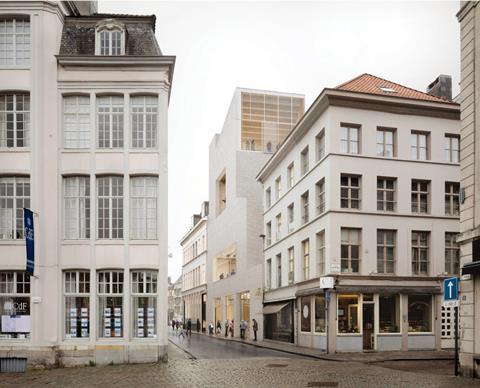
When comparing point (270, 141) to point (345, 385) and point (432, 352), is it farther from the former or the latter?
point (345, 385)

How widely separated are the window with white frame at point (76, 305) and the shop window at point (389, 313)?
15.7 meters

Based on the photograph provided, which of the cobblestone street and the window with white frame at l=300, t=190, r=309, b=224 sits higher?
the window with white frame at l=300, t=190, r=309, b=224

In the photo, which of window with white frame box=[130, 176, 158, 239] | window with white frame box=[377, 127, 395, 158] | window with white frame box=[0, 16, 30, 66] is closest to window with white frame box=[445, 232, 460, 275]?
window with white frame box=[377, 127, 395, 158]

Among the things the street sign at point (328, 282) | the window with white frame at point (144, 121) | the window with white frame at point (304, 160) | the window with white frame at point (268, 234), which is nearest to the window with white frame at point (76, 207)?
the window with white frame at point (144, 121)

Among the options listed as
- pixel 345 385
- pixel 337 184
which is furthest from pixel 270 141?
pixel 345 385

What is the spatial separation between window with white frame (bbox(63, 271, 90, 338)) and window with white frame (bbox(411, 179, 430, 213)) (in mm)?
18456

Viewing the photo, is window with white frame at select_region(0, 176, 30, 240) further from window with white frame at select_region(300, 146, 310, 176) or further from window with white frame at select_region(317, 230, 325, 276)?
window with white frame at select_region(300, 146, 310, 176)

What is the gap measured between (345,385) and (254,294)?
32.2 metres

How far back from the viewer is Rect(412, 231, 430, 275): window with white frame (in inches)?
1359

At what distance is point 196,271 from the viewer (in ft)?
274

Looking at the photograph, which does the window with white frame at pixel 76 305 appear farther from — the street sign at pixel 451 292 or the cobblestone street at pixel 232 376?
the street sign at pixel 451 292

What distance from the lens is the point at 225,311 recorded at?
62031mm

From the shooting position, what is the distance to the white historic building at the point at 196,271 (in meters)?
76.6

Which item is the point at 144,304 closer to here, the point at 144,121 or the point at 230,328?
the point at 144,121
